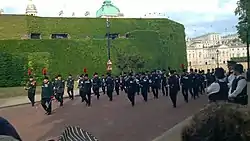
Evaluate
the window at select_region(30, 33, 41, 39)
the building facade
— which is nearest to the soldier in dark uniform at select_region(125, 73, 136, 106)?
the window at select_region(30, 33, 41, 39)

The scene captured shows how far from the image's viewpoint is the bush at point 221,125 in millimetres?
2084

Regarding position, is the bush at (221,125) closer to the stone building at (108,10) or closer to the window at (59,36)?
the window at (59,36)

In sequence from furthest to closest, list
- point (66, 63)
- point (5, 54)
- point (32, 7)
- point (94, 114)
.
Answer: point (32, 7) → point (66, 63) → point (5, 54) → point (94, 114)

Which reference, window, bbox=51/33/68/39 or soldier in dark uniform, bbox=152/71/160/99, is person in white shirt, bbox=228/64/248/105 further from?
window, bbox=51/33/68/39

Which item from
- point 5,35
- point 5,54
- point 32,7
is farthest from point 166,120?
point 32,7

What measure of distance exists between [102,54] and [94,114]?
39.4 metres

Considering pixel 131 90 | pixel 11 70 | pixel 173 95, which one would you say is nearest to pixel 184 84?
pixel 131 90

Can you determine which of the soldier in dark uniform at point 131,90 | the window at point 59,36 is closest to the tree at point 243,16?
the soldier in dark uniform at point 131,90

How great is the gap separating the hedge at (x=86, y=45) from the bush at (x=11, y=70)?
36.6 inches

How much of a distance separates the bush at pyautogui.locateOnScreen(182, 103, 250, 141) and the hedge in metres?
48.2

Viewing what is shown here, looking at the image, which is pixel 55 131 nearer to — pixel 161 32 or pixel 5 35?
pixel 5 35

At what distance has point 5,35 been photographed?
2057 inches

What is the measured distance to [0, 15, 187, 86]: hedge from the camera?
5228 cm

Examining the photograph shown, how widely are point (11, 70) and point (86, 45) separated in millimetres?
10741
